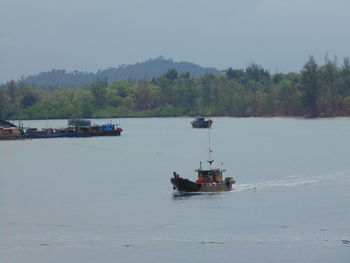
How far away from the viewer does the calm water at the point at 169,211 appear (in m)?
55.6

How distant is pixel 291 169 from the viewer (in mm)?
104688

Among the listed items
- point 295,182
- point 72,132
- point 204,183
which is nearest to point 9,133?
point 72,132

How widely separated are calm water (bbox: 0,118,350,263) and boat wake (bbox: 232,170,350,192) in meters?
0.11

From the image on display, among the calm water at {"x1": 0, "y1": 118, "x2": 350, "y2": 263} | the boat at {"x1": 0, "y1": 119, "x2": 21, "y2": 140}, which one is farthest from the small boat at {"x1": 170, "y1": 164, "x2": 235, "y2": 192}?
the boat at {"x1": 0, "y1": 119, "x2": 21, "y2": 140}

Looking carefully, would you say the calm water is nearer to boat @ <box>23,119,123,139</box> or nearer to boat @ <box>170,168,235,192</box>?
boat @ <box>170,168,235,192</box>

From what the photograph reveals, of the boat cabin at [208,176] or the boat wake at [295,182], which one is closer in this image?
the boat cabin at [208,176]

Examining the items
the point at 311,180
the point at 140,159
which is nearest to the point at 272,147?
the point at 140,159

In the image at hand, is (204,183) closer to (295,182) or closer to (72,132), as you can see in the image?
(295,182)

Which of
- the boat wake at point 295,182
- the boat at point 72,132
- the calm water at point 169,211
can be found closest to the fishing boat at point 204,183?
the calm water at point 169,211

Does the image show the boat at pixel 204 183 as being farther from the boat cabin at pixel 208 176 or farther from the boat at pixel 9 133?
the boat at pixel 9 133

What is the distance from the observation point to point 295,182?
89.9 m

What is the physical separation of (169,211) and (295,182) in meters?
23.3

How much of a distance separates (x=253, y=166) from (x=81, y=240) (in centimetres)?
5410

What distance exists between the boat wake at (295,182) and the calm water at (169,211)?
0.35 ft
